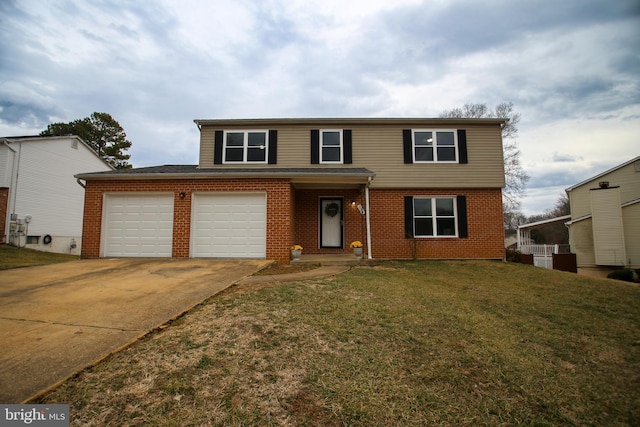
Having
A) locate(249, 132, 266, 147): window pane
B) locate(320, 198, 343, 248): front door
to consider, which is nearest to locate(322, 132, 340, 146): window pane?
locate(320, 198, 343, 248): front door

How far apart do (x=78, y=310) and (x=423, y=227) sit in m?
10.3

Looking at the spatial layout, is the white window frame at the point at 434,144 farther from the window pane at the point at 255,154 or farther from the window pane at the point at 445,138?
the window pane at the point at 255,154

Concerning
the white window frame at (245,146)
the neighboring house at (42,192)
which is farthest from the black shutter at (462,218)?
the neighboring house at (42,192)

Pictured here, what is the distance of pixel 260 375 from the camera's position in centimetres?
245

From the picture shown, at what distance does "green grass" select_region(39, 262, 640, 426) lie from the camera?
2.04m

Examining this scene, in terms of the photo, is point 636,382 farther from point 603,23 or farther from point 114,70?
point 114,70

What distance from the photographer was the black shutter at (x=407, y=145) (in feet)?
37.2

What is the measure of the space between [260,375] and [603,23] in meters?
9.26

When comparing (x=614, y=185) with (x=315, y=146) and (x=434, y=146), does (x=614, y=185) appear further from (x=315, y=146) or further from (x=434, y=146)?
(x=315, y=146)

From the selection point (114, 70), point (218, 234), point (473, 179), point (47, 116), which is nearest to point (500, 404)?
point (218, 234)

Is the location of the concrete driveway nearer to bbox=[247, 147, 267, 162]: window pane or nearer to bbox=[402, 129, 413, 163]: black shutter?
bbox=[247, 147, 267, 162]: window pane

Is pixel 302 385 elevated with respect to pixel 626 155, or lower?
lower

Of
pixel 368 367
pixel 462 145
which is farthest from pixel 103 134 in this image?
pixel 368 367

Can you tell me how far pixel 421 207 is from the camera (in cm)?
1131
